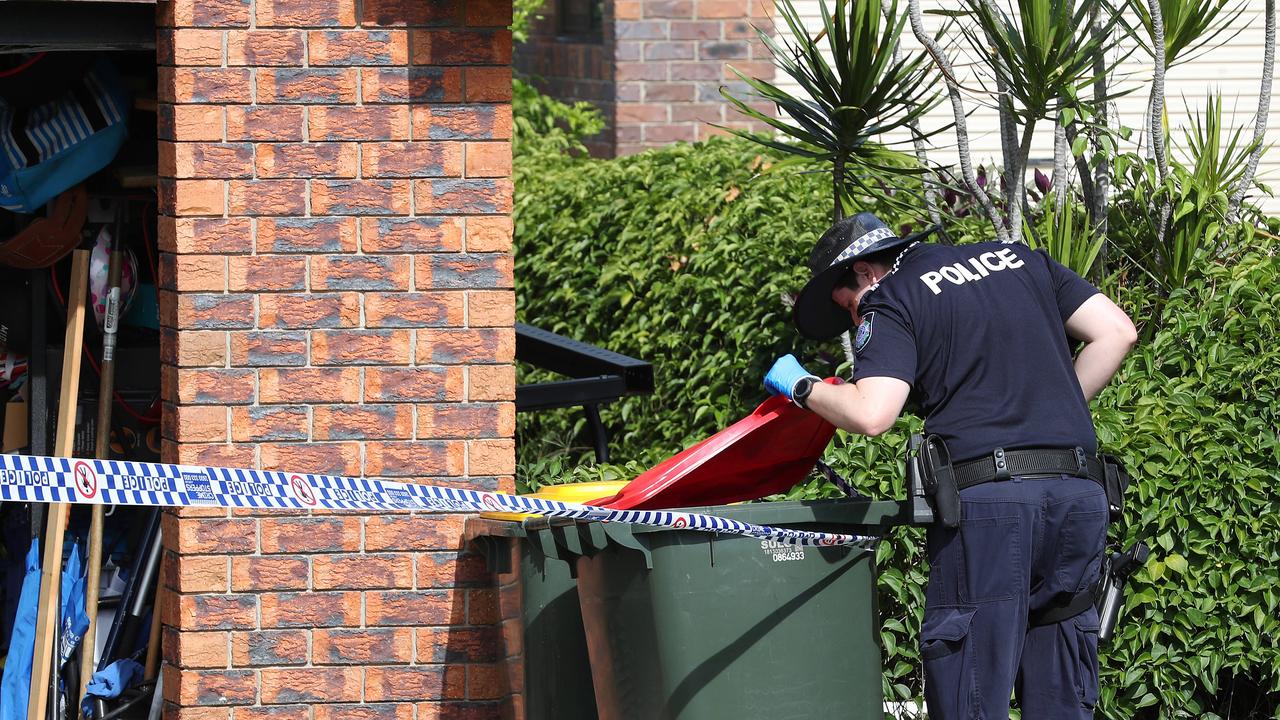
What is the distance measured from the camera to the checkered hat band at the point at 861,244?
382cm

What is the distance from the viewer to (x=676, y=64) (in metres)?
9.45

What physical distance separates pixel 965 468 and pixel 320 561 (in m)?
1.70

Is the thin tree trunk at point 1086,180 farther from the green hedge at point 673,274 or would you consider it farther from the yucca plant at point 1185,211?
the green hedge at point 673,274

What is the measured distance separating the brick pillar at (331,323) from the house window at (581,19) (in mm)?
6809

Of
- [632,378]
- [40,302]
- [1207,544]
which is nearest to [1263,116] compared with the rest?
[1207,544]

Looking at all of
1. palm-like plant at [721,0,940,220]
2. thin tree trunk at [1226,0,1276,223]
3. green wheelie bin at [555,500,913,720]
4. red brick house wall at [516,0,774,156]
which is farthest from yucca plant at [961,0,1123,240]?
red brick house wall at [516,0,774,156]

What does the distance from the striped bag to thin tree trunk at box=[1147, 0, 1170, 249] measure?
349 cm

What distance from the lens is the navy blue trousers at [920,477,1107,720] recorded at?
3.66 m

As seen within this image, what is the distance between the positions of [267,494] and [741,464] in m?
1.15

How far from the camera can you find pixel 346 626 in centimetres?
413

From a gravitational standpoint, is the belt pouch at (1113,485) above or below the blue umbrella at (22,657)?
above

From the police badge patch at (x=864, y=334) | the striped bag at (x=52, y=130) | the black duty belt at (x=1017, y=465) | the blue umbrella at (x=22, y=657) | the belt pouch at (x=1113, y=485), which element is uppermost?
the striped bag at (x=52, y=130)

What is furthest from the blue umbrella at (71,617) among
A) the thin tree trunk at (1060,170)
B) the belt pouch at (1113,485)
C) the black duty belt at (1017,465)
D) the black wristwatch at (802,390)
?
the thin tree trunk at (1060,170)

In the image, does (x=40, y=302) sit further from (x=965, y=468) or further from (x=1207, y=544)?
(x=1207, y=544)
